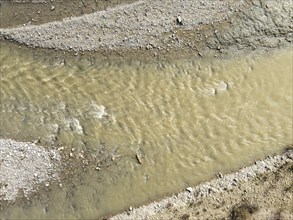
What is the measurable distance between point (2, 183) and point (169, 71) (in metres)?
9.54

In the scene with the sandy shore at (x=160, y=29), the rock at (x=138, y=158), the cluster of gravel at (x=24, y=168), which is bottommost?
the cluster of gravel at (x=24, y=168)

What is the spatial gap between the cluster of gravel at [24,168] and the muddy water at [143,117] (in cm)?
60

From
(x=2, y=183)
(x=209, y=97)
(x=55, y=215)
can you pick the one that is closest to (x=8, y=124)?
(x=2, y=183)

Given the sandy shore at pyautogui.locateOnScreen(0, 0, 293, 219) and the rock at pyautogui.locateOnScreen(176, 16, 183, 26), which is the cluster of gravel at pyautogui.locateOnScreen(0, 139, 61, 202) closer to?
the sandy shore at pyautogui.locateOnScreen(0, 0, 293, 219)

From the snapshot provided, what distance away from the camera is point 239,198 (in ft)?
65.4

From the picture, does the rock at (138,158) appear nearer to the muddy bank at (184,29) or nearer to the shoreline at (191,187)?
the shoreline at (191,187)

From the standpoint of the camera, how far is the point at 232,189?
66.4ft

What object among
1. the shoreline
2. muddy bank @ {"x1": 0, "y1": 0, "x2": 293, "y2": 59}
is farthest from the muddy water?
muddy bank @ {"x1": 0, "y1": 0, "x2": 293, "y2": 59}

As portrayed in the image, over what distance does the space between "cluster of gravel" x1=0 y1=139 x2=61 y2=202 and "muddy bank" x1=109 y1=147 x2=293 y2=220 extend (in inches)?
154

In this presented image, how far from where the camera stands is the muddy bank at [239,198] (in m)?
19.5

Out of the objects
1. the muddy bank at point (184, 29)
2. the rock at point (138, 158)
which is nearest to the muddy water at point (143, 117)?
the rock at point (138, 158)

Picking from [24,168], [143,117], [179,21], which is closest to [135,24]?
[179,21]

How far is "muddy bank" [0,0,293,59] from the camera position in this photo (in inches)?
908

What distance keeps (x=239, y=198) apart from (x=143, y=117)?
229 inches
